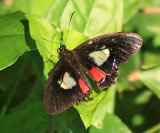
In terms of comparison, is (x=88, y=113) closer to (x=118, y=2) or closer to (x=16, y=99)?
(x=118, y=2)

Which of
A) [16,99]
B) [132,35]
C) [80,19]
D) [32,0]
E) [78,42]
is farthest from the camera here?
[16,99]

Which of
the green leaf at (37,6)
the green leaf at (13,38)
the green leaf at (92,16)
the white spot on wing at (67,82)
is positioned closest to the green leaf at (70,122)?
the white spot on wing at (67,82)

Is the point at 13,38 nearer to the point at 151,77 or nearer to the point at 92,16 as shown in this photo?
the point at 92,16

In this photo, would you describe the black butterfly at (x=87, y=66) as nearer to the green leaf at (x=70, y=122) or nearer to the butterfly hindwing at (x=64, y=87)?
the butterfly hindwing at (x=64, y=87)

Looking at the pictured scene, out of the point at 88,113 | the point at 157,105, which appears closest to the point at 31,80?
the point at 157,105

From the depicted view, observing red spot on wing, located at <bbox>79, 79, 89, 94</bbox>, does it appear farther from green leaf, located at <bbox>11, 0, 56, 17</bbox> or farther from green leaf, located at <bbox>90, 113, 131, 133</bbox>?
green leaf, located at <bbox>11, 0, 56, 17</bbox>

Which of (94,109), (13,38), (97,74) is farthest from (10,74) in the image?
(94,109)

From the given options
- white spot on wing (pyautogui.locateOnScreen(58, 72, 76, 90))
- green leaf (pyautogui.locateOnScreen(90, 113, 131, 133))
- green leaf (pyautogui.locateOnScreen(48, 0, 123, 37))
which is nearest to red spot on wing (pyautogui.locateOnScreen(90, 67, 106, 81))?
white spot on wing (pyautogui.locateOnScreen(58, 72, 76, 90))
